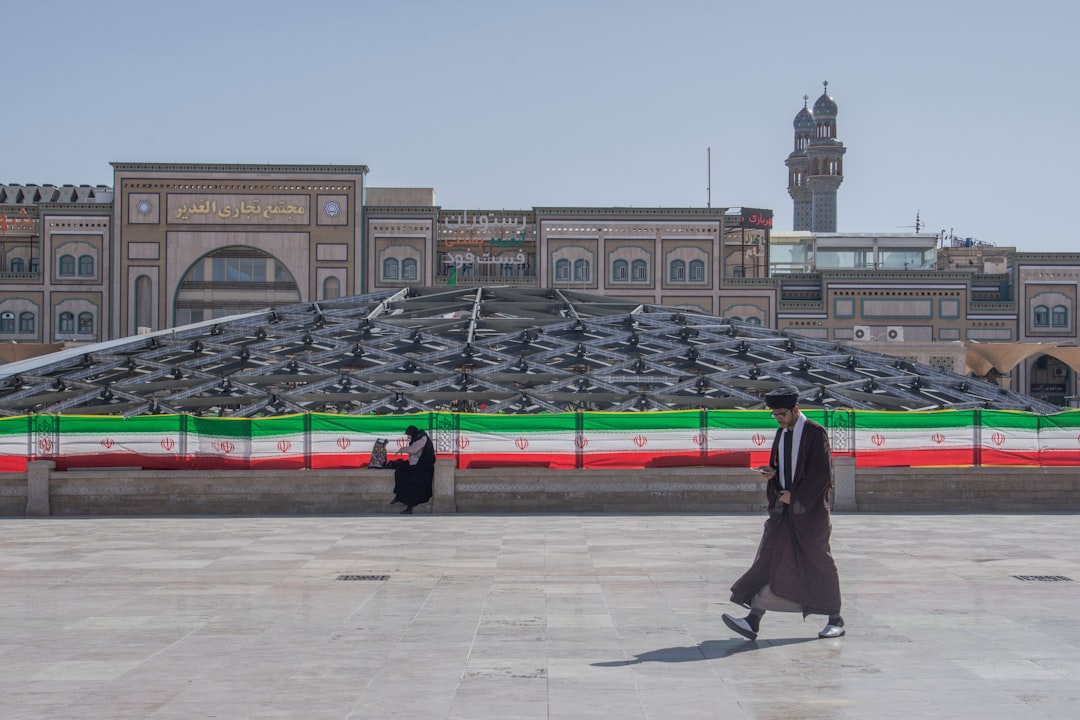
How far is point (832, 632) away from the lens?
10273mm

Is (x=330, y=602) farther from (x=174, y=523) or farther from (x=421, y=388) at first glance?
(x=421, y=388)

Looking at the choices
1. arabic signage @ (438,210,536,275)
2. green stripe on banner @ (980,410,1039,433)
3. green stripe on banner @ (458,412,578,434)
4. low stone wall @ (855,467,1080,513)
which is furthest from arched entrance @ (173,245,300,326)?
low stone wall @ (855,467,1080,513)

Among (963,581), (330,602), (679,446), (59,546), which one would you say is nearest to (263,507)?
(59,546)

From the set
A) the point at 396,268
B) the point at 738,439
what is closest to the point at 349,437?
the point at 738,439

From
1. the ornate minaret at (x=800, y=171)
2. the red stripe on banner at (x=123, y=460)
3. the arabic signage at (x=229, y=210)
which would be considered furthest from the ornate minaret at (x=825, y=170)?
the red stripe on banner at (x=123, y=460)

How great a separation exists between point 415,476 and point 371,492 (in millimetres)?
933

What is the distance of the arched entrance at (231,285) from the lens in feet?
244

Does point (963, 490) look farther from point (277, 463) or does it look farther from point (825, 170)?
point (825, 170)

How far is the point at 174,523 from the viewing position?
801 inches

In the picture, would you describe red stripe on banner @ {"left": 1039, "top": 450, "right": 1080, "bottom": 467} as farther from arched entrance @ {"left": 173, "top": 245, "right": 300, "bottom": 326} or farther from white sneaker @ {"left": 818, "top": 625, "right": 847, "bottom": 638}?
arched entrance @ {"left": 173, "top": 245, "right": 300, "bottom": 326}

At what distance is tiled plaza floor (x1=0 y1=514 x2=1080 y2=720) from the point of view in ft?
26.8

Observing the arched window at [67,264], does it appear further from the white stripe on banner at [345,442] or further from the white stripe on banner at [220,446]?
the white stripe on banner at [345,442]

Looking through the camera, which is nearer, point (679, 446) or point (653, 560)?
point (653, 560)

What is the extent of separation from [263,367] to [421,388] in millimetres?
4779
